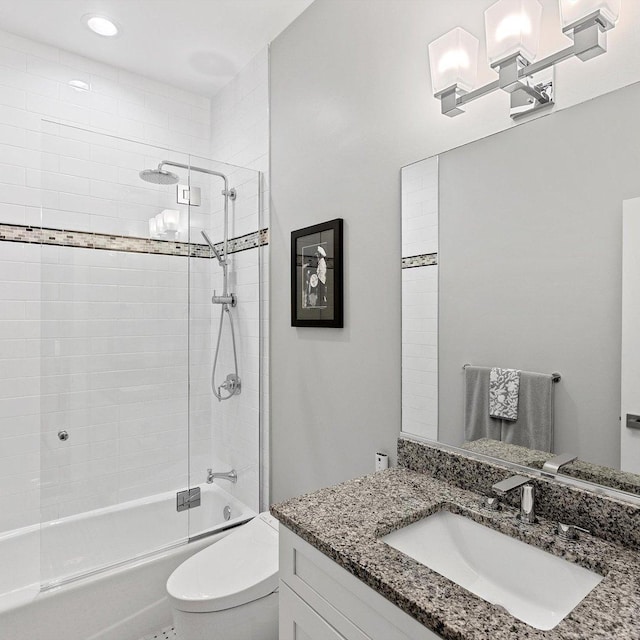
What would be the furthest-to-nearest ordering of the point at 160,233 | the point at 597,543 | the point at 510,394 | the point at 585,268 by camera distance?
the point at 160,233 < the point at 510,394 < the point at 585,268 < the point at 597,543

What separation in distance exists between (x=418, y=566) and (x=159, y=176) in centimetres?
203

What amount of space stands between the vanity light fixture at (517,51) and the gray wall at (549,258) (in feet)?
0.35

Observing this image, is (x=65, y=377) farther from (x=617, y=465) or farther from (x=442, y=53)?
(x=617, y=465)

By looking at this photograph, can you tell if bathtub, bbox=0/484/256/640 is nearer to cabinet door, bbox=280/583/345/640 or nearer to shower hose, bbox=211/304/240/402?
shower hose, bbox=211/304/240/402

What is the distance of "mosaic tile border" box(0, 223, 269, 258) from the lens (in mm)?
2082

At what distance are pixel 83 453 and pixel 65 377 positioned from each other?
1.21 ft

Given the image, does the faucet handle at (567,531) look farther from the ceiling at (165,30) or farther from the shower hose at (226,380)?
the ceiling at (165,30)

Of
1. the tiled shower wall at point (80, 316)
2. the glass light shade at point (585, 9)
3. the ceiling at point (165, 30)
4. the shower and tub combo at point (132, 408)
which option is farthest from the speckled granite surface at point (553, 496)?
the ceiling at point (165, 30)

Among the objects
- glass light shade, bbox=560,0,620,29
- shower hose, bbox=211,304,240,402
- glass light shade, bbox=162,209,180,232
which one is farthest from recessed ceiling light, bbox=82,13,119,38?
glass light shade, bbox=560,0,620,29

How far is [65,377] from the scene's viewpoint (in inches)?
81.9

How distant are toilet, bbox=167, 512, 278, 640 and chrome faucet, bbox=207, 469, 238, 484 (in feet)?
1.88

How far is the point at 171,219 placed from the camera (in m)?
2.25

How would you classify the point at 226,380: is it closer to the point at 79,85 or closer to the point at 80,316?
the point at 80,316

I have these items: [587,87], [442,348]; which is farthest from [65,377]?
[587,87]
